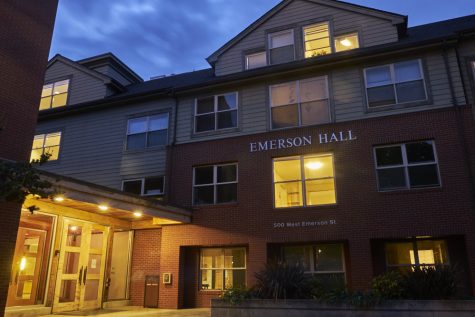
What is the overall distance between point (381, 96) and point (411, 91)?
97cm

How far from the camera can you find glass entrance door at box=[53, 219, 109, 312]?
1233 centimetres

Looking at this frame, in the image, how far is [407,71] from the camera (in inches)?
552

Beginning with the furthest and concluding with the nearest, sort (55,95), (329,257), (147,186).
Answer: (55,95) → (147,186) → (329,257)

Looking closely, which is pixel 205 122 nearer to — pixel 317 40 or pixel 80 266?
pixel 317 40

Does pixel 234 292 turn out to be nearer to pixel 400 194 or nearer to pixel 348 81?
pixel 400 194

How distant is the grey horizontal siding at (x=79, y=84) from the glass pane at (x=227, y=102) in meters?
6.42

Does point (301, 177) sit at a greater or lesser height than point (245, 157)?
lesser

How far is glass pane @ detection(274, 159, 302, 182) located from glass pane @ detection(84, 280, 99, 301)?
7237 mm

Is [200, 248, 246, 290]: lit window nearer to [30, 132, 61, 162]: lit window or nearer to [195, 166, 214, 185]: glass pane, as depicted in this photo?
[195, 166, 214, 185]: glass pane

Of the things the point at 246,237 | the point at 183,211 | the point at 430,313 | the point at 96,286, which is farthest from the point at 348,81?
the point at 96,286

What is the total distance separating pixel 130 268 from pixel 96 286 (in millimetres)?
1960

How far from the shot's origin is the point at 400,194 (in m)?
12.8

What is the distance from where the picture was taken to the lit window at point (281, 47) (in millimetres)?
16328

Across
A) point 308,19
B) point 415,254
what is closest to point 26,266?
point 415,254
